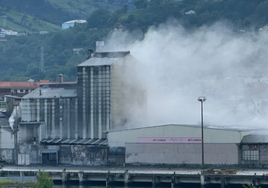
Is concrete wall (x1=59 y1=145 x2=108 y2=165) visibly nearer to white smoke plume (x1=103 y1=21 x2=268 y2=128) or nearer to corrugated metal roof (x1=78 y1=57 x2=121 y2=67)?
white smoke plume (x1=103 y1=21 x2=268 y2=128)

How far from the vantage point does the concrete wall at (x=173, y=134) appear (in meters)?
77.4

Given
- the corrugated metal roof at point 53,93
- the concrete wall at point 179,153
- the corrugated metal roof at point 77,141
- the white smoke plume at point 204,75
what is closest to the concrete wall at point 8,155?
the corrugated metal roof at point 77,141

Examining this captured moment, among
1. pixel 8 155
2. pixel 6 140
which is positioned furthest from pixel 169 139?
pixel 6 140

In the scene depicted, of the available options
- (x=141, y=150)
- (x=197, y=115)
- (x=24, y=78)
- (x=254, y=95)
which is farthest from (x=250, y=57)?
(x=141, y=150)

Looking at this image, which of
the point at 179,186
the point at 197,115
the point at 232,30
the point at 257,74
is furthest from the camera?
the point at 232,30

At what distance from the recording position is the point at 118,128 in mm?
86812

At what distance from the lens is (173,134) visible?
7950 cm

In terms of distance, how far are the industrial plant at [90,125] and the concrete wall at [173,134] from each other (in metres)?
0.08

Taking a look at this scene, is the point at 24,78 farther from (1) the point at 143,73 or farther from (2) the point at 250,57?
(1) the point at 143,73

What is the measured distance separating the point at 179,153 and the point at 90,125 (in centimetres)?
1121

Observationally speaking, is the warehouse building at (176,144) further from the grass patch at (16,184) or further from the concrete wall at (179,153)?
the grass patch at (16,184)

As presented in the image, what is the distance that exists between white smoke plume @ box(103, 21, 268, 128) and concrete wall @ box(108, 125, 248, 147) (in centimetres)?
786

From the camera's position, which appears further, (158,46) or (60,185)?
(158,46)

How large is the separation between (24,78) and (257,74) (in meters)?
55.4
